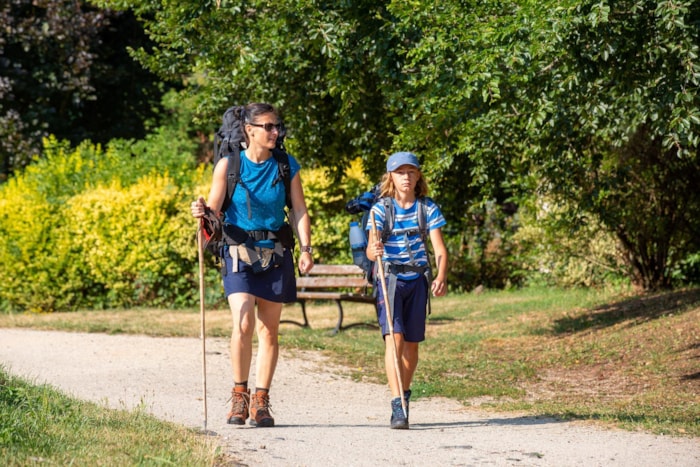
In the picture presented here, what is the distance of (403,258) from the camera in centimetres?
688

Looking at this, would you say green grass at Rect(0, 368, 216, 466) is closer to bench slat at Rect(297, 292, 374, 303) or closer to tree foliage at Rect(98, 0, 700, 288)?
tree foliage at Rect(98, 0, 700, 288)

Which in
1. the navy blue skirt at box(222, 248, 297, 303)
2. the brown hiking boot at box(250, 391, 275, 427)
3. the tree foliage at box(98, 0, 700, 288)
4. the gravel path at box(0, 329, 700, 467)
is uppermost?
the tree foliage at box(98, 0, 700, 288)

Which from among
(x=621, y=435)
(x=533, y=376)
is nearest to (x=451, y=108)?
(x=533, y=376)

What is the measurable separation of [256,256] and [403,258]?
1.00m

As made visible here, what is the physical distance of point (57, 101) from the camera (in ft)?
77.9

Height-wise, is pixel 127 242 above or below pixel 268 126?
below

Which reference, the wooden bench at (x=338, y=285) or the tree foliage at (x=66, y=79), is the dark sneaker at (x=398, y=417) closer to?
the wooden bench at (x=338, y=285)

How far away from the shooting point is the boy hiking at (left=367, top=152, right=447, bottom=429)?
22.5 feet

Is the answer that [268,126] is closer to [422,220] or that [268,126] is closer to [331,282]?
[422,220]

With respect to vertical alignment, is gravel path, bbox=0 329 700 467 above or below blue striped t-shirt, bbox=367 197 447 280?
below

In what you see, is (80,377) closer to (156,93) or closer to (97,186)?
(97,186)

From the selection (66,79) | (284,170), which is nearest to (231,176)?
(284,170)

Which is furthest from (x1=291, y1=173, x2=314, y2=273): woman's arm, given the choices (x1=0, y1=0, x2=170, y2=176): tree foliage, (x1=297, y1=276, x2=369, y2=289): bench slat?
(x1=0, y1=0, x2=170, y2=176): tree foliage

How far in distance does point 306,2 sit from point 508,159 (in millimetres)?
2671
